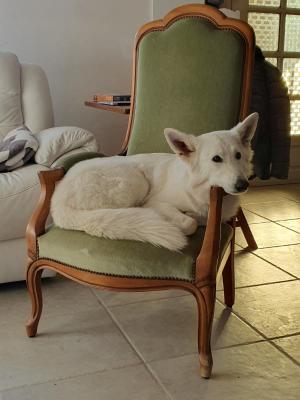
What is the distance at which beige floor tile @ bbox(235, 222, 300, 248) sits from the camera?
2.87 metres

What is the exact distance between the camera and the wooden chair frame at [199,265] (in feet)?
4.85

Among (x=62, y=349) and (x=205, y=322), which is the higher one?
(x=205, y=322)

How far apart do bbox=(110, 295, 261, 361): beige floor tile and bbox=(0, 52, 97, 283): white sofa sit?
0.53 m

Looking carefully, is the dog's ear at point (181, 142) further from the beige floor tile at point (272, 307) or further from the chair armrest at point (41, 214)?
the beige floor tile at point (272, 307)

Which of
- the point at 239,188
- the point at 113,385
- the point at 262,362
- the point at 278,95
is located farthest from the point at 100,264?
the point at 278,95

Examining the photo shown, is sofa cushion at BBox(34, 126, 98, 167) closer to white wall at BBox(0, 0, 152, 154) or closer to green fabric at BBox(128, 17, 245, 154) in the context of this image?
green fabric at BBox(128, 17, 245, 154)

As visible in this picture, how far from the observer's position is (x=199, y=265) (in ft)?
4.80

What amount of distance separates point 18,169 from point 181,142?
0.92 metres

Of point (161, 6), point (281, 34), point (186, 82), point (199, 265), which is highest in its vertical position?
point (161, 6)

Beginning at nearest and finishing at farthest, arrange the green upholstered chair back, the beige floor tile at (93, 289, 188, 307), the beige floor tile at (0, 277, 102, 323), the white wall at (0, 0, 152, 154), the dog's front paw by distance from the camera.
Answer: the dog's front paw
the green upholstered chair back
the beige floor tile at (0, 277, 102, 323)
the beige floor tile at (93, 289, 188, 307)
the white wall at (0, 0, 152, 154)

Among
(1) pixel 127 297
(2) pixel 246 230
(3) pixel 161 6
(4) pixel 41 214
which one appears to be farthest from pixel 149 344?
(3) pixel 161 6

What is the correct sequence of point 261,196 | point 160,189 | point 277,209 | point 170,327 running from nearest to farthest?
point 160,189 → point 170,327 → point 277,209 → point 261,196

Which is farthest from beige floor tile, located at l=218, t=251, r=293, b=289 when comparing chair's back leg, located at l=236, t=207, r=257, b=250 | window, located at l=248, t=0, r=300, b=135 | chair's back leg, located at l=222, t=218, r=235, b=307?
window, located at l=248, t=0, r=300, b=135

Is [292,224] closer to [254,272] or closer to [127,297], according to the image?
[254,272]
